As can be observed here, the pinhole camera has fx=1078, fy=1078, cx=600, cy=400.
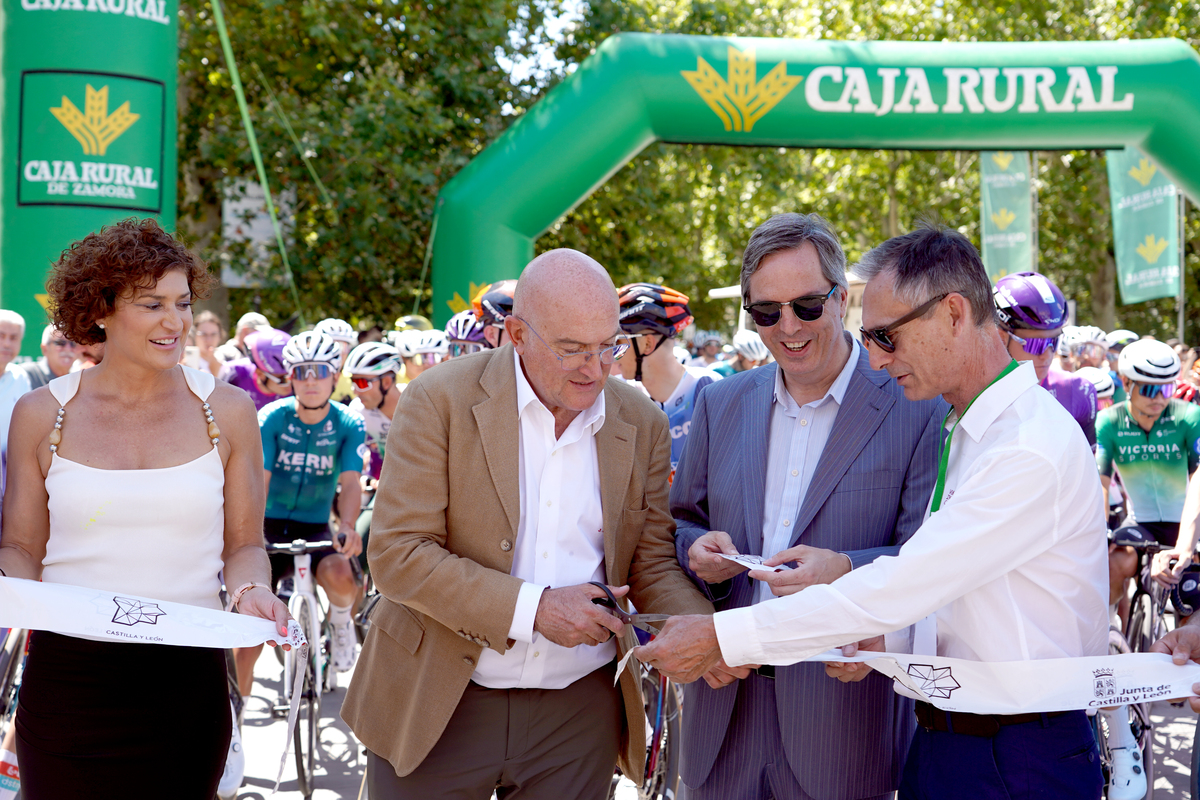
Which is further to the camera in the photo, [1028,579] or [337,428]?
[337,428]

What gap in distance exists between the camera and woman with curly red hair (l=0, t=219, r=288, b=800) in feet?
9.50

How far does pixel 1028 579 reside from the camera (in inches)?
96.0

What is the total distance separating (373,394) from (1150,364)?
5.34 metres

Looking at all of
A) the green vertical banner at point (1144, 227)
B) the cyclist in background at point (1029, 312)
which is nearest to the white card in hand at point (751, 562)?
the cyclist in background at point (1029, 312)

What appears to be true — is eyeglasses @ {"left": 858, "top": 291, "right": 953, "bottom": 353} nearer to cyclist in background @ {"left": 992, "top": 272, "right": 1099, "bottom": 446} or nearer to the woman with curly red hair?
the woman with curly red hair

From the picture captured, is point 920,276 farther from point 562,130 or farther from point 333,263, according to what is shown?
point 333,263

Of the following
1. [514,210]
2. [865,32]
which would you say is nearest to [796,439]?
[514,210]

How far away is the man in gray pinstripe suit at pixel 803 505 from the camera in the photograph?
9.36 feet

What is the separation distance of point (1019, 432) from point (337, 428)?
4.93 metres

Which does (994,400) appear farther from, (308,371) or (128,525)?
(308,371)

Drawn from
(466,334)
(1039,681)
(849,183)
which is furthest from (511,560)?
(849,183)

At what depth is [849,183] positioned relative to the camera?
99.6 feet

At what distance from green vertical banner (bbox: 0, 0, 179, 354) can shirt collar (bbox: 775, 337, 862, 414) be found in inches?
330

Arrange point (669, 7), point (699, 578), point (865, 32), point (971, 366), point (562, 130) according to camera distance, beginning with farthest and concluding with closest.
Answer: point (865, 32)
point (669, 7)
point (562, 130)
point (699, 578)
point (971, 366)
